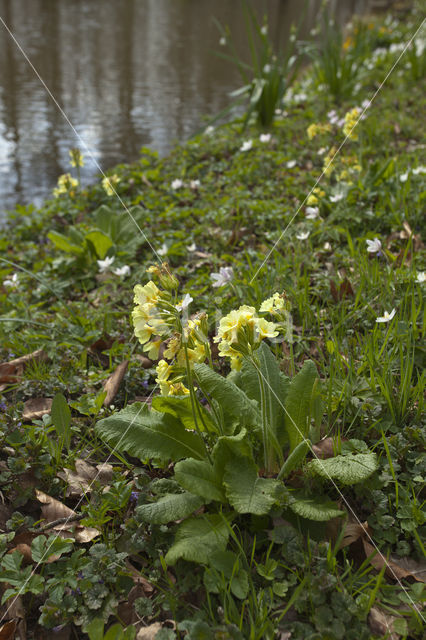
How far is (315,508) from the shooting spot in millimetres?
1200

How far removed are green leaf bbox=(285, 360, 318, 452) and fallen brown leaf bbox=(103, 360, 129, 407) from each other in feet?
2.21

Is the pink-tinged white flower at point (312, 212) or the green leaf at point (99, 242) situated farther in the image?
the green leaf at point (99, 242)

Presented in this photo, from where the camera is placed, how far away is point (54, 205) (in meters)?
3.84

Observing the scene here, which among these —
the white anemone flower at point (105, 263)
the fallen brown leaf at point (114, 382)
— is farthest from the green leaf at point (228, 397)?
the white anemone flower at point (105, 263)

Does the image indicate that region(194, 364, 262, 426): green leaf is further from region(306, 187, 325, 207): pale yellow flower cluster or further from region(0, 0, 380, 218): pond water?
region(0, 0, 380, 218): pond water

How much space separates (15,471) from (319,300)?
1.40 meters

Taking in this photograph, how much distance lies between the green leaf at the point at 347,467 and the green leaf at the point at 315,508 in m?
0.06

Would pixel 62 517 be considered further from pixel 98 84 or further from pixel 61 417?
pixel 98 84

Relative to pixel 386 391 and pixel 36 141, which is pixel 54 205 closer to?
pixel 36 141

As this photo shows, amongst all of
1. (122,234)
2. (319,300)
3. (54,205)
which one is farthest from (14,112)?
(319,300)

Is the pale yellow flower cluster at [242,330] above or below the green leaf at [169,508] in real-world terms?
above

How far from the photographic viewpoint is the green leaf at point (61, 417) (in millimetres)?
1508

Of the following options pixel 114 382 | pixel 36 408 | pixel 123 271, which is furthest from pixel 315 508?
pixel 123 271

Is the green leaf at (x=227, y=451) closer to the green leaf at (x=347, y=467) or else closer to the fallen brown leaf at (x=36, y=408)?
the green leaf at (x=347, y=467)
